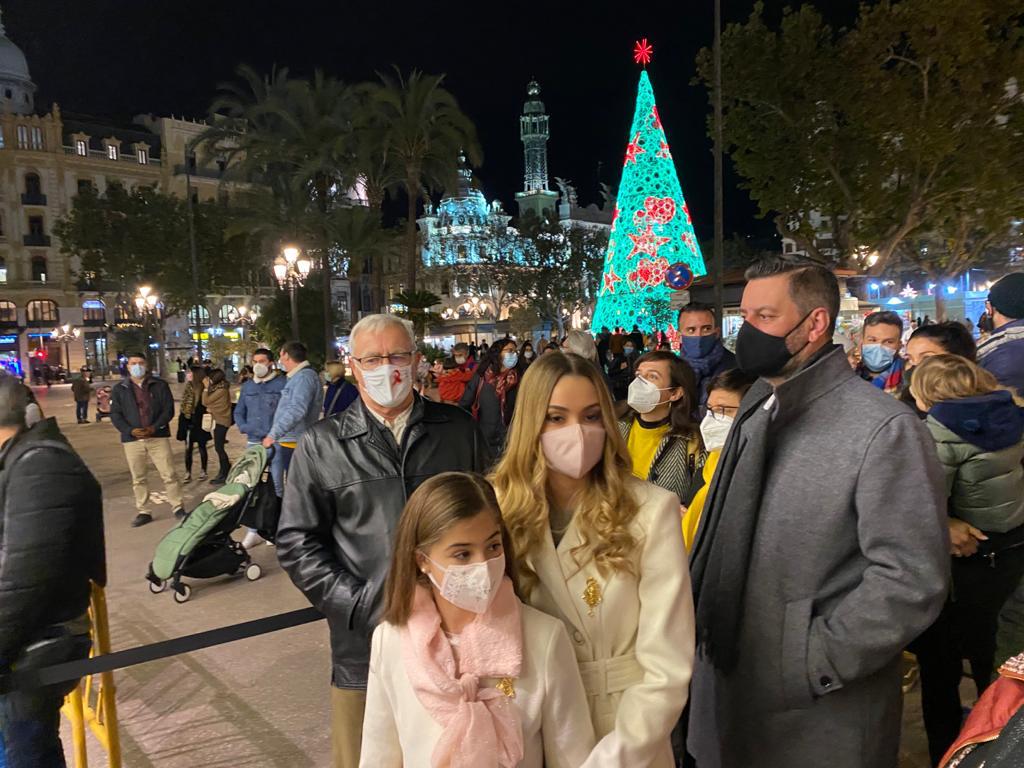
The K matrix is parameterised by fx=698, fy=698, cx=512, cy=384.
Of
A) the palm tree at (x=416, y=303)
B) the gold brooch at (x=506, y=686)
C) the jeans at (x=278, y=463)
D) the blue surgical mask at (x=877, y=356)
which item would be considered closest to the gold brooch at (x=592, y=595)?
the gold brooch at (x=506, y=686)

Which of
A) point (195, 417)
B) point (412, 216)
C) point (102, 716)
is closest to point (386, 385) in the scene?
point (102, 716)

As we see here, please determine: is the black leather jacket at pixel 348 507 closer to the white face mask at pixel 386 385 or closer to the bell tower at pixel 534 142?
the white face mask at pixel 386 385

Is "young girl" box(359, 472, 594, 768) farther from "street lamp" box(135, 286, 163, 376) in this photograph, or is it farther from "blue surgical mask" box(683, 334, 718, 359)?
"street lamp" box(135, 286, 163, 376)

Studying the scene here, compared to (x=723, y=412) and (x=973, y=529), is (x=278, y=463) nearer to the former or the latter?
(x=723, y=412)

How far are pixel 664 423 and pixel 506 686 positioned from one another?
2.44 metres

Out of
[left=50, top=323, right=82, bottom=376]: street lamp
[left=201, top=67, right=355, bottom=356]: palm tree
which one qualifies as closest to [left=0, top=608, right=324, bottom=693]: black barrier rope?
[left=201, top=67, right=355, bottom=356]: palm tree

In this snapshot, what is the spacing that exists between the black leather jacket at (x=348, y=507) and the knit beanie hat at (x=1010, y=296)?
3.67 metres

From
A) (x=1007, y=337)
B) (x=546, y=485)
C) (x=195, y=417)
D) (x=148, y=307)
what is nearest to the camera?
(x=546, y=485)

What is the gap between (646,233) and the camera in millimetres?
24516

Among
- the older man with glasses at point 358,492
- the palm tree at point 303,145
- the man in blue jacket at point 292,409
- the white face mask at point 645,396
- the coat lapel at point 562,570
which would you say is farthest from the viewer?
the palm tree at point 303,145

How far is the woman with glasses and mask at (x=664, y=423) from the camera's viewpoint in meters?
3.71

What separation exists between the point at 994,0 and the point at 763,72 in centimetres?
400

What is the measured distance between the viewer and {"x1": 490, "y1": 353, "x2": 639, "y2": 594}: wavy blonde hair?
1978 millimetres

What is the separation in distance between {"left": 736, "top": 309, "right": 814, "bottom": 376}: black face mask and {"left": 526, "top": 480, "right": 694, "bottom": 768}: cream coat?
529 mm
